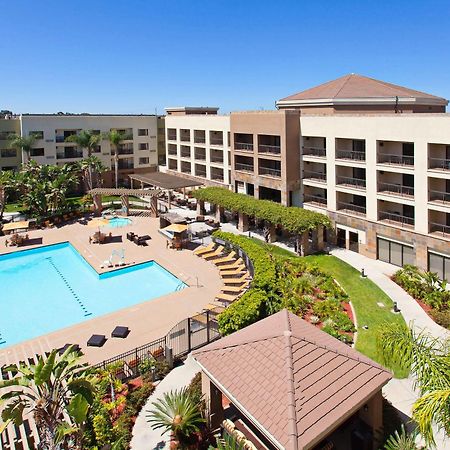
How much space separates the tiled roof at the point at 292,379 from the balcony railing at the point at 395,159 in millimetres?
23954

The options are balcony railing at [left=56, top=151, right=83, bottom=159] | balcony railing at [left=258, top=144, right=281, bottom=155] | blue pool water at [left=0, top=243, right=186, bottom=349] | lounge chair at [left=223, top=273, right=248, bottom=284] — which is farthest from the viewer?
balcony railing at [left=56, top=151, right=83, bottom=159]

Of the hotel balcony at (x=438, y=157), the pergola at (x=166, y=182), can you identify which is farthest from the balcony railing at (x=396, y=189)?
the pergola at (x=166, y=182)

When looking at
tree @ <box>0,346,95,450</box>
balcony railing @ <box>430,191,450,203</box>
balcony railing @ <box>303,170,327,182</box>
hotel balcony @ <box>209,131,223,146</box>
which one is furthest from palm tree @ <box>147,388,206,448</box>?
hotel balcony @ <box>209,131,223,146</box>

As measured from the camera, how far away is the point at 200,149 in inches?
2608

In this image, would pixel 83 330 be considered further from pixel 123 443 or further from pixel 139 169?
pixel 139 169

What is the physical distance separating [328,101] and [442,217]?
1787 centimetres

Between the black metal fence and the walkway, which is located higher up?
the black metal fence

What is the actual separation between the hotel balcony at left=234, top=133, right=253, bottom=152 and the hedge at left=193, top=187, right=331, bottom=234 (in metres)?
5.52

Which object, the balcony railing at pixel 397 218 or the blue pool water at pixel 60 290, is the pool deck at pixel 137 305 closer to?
the blue pool water at pixel 60 290

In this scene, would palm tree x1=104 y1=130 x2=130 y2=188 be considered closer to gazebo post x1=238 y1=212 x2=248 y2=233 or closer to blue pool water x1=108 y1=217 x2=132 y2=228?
blue pool water x1=108 y1=217 x2=132 y2=228

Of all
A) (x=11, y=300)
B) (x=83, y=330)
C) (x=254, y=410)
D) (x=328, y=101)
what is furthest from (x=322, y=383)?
(x=328, y=101)

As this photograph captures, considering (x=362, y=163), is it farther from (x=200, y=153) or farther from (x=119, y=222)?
(x=200, y=153)

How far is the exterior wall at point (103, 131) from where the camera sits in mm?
67938

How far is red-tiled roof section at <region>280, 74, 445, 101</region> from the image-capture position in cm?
4541
